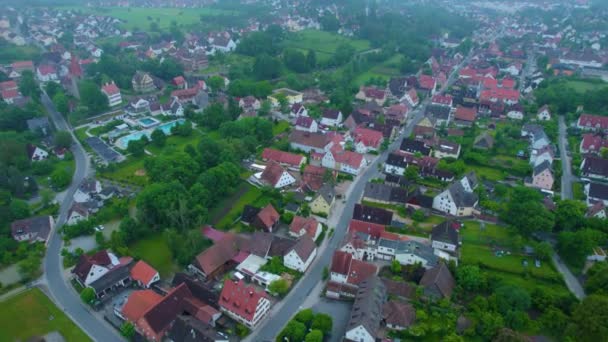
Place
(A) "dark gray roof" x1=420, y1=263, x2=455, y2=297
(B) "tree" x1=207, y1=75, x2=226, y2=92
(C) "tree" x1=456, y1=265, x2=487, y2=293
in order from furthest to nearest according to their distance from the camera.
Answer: (B) "tree" x1=207, y1=75, x2=226, y2=92
(C) "tree" x1=456, y1=265, x2=487, y2=293
(A) "dark gray roof" x1=420, y1=263, x2=455, y2=297

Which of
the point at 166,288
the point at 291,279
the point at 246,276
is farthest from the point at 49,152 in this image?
the point at 291,279

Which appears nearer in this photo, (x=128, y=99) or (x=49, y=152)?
(x=49, y=152)

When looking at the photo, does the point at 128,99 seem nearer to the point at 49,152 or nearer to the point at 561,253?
the point at 49,152

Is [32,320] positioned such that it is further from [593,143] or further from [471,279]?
[593,143]

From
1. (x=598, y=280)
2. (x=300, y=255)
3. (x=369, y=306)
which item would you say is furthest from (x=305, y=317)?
(x=598, y=280)

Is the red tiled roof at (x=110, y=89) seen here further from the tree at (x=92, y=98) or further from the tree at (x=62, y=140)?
the tree at (x=62, y=140)

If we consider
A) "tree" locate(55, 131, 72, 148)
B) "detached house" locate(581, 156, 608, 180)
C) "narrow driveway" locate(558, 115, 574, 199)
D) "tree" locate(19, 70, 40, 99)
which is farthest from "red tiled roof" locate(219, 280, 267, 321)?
"tree" locate(19, 70, 40, 99)

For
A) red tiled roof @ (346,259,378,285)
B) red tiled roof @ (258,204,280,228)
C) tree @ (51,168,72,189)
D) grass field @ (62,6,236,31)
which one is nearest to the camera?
red tiled roof @ (346,259,378,285)

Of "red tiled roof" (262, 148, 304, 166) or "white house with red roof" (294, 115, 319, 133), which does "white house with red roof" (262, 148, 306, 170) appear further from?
"white house with red roof" (294, 115, 319, 133)

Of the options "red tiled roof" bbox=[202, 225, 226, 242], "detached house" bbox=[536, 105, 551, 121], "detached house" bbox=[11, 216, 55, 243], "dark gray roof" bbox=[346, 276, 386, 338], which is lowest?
"detached house" bbox=[11, 216, 55, 243]
